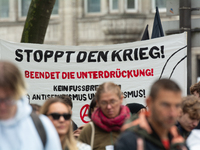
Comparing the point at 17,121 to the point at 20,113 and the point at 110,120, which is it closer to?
the point at 20,113

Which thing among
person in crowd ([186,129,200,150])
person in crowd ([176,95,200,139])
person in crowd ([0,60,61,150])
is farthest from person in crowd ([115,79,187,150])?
person in crowd ([176,95,200,139])

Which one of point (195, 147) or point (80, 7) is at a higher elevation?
point (80, 7)

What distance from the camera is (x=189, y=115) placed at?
12.3 feet

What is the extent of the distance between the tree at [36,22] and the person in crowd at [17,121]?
4.63 meters

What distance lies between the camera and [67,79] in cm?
585

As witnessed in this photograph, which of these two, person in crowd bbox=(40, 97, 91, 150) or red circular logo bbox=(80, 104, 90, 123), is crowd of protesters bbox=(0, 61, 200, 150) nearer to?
person in crowd bbox=(40, 97, 91, 150)

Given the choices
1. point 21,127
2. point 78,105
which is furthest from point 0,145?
point 78,105

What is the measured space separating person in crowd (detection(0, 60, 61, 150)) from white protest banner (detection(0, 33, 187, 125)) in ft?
11.6

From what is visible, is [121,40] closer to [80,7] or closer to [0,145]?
[80,7]

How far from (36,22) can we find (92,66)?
4.40 ft

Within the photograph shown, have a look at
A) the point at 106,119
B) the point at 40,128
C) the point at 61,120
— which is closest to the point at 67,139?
the point at 61,120

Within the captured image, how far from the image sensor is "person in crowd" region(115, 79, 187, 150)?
2105mm

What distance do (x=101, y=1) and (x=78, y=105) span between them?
1209 cm

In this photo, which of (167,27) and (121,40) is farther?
(121,40)
